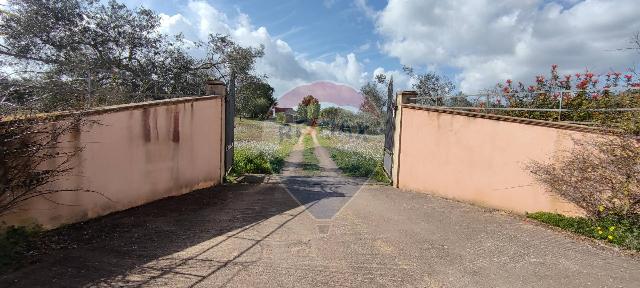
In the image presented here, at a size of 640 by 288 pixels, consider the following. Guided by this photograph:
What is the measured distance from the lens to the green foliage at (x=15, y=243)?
4012mm

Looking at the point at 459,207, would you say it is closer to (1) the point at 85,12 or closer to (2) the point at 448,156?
(2) the point at 448,156

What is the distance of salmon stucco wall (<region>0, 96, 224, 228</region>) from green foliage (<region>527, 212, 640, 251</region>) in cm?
732

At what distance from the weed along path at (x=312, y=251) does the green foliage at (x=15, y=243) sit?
155 mm

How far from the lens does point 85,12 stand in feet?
38.2

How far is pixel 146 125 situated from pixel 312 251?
13.4ft

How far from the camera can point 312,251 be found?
4961 millimetres

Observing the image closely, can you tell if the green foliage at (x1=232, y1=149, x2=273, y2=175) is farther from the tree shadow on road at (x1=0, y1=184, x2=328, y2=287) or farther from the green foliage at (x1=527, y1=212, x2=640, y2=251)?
the green foliage at (x1=527, y1=212, x2=640, y2=251)

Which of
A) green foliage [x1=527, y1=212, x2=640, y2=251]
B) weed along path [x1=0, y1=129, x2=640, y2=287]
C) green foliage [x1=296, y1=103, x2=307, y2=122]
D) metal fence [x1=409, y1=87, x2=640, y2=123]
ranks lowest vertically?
weed along path [x1=0, y1=129, x2=640, y2=287]

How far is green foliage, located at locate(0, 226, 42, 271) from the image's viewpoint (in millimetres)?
4012

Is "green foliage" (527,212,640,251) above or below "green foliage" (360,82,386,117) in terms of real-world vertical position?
below

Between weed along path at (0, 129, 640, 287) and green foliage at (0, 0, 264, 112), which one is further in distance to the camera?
green foliage at (0, 0, 264, 112)

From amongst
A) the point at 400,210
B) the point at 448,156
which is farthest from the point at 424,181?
the point at 400,210

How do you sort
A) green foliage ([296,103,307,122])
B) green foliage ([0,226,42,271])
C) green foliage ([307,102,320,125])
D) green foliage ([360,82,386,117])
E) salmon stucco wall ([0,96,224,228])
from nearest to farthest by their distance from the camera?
green foliage ([0,226,42,271])
salmon stucco wall ([0,96,224,228])
green foliage ([360,82,386,117])
green foliage ([307,102,320,125])
green foliage ([296,103,307,122])

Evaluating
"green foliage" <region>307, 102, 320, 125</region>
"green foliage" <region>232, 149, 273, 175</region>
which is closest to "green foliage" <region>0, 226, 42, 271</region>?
"green foliage" <region>232, 149, 273, 175</region>
